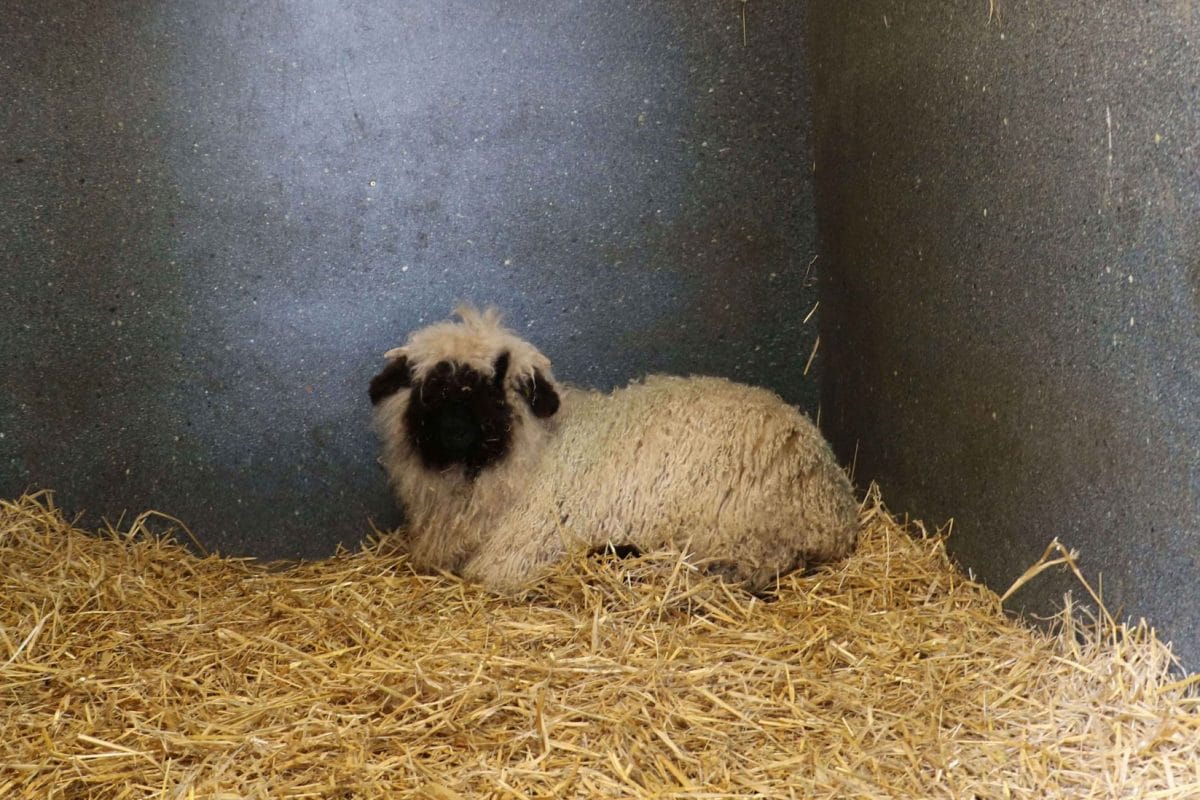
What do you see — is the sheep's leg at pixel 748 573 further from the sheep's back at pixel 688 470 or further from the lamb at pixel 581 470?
the sheep's back at pixel 688 470

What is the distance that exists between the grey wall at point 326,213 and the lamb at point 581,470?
497 millimetres

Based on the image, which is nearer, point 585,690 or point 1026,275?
point 585,690

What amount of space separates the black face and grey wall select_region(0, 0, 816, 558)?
64 cm

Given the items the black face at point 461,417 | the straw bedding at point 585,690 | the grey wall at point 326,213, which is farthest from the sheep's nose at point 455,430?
the grey wall at point 326,213

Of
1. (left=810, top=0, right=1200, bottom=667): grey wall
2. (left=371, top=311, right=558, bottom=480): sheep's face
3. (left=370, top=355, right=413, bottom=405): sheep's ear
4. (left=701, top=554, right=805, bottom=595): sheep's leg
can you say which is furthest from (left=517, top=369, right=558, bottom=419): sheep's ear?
(left=810, top=0, right=1200, bottom=667): grey wall

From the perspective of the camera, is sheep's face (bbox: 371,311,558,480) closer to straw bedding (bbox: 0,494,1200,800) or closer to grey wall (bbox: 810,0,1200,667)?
straw bedding (bbox: 0,494,1200,800)

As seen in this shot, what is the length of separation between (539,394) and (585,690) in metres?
1.41

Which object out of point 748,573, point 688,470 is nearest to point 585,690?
point 748,573

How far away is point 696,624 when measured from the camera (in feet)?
12.1

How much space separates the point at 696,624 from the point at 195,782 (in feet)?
5.30

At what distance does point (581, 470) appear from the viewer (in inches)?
168

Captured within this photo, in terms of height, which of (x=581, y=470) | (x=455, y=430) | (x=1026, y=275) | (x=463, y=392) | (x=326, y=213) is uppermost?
(x=326, y=213)

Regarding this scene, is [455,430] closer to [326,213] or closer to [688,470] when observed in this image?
[688,470]

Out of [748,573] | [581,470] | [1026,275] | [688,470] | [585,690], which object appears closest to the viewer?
[585,690]
